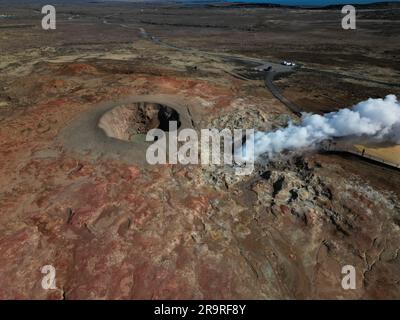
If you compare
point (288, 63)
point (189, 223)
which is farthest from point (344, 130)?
point (288, 63)

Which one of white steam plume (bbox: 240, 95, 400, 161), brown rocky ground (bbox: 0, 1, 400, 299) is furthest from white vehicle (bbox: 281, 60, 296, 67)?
white steam plume (bbox: 240, 95, 400, 161)

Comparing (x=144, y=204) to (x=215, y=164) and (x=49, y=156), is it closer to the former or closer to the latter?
(x=215, y=164)

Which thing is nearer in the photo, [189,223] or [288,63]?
[189,223]

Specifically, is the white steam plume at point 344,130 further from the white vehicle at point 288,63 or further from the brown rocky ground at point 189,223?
the white vehicle at point 288,63

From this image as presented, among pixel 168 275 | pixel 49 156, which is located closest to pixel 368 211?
pixel 168 275

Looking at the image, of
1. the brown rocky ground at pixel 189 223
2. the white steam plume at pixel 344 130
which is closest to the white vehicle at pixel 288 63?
the brown rocky ground at pixel 189 223

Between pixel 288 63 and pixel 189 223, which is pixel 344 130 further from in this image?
pixel 288 63

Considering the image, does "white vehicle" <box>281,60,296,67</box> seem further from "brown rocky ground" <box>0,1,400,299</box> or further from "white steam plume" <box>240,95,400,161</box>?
"white steam plume" <box>240,95,400,161</box>
